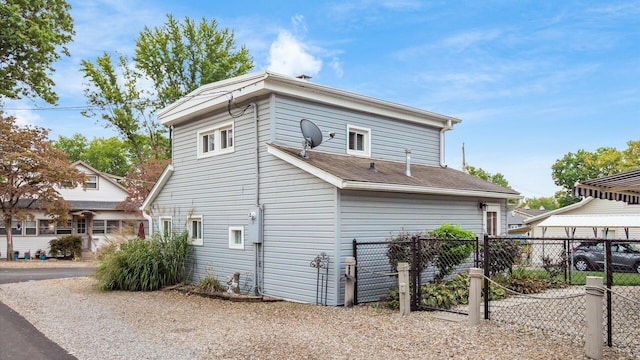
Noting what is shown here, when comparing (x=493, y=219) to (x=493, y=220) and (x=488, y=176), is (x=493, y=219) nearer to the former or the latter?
(x=493, y=220)

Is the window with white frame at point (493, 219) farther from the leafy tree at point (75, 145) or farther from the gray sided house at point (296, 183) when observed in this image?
the leafy tree at point (75, 145)

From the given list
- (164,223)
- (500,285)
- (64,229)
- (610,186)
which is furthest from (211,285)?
(64,229)

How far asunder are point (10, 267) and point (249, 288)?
15.1 metres

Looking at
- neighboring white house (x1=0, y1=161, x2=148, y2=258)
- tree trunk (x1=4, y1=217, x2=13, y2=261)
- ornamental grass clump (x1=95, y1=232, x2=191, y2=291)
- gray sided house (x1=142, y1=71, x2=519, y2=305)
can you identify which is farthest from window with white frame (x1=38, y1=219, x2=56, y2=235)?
ornamental grass clump (x1=95, y1=232, x2=191, y2=291)

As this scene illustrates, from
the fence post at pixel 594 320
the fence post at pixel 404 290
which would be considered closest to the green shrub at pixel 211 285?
the fence post at pixel 404 290

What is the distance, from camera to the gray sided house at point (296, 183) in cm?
982

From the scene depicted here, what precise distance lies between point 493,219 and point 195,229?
8.35m

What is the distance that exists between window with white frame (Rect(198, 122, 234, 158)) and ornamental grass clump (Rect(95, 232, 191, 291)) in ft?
7.92

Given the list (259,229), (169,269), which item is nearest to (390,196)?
(259,229)

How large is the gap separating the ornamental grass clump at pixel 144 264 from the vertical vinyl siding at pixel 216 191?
59 centimetres

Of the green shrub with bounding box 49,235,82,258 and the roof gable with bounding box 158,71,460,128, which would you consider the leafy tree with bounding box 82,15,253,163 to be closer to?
the green shrub with bounding box 49,235,82,258

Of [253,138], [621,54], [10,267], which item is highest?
[621,54]

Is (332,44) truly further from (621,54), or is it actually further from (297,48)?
(621,54)

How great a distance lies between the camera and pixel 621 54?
50.6 ft
